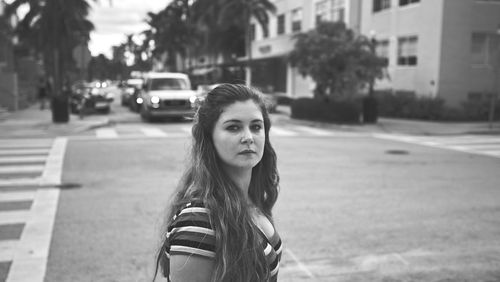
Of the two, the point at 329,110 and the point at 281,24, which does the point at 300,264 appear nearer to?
the point at 329,110

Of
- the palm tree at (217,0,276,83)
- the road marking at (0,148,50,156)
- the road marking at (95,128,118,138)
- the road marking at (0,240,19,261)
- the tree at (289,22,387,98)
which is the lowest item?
the road marking at (0,240,19,261)

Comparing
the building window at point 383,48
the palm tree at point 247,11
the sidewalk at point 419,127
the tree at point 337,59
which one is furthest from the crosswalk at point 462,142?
the palm tree at point 247,11

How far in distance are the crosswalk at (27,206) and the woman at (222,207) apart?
11.2ft

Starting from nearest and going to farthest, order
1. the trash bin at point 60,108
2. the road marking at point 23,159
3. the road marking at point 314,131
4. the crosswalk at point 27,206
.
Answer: the crosswalk at point 27,206 < the road marking at point 23,159 < the road marking at point 314,131 < the trash bin at point 60,108

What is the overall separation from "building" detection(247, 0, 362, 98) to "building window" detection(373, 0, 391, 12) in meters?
1.66

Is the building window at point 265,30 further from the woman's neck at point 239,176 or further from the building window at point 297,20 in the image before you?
the woman's neck at point 239,176

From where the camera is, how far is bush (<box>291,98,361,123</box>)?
21922mm

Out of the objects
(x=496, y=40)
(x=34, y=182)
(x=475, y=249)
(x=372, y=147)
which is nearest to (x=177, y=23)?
(x=496, y=40)

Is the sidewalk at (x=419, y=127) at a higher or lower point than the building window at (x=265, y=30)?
lower

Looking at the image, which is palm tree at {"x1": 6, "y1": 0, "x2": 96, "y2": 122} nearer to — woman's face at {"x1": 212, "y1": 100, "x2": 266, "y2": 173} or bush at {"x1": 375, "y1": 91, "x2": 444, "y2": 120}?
bush at {"x1": 375, "y1": 91, "x2": 444, "y2": 120}

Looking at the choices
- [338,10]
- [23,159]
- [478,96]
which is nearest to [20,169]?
[23,159]

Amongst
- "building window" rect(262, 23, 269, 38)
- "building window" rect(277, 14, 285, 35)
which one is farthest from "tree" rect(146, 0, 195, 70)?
"building window" rect(277, 14, 285, 35)

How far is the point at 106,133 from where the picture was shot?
1697 centimetres

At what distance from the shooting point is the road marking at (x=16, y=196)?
7698mm
